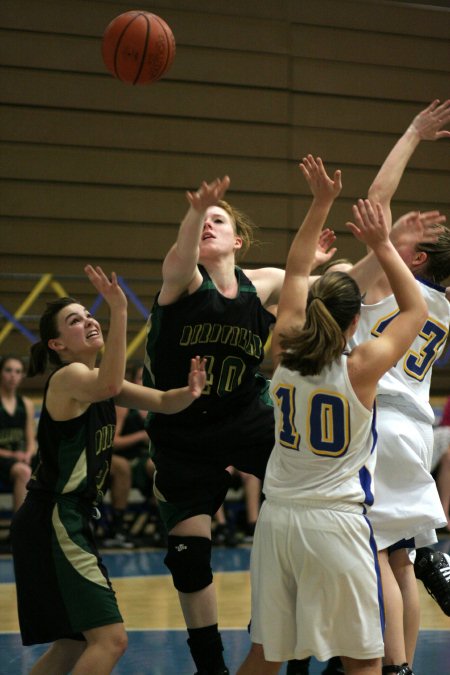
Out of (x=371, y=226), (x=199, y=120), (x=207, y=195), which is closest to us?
(x=371, y=226)

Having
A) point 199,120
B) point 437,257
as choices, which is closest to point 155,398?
point 437,257

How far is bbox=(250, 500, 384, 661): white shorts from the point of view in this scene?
11.1 feet

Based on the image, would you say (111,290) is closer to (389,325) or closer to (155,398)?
(155,398)

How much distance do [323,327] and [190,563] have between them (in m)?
1.37

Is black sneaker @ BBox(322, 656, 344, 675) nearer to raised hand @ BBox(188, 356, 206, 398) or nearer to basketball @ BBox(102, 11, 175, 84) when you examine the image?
raised hand @ BBox(188, 356, 206, 398)

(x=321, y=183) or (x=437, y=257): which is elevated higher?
(x=321, y=183)

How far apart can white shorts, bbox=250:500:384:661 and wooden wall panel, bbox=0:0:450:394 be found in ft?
24.9

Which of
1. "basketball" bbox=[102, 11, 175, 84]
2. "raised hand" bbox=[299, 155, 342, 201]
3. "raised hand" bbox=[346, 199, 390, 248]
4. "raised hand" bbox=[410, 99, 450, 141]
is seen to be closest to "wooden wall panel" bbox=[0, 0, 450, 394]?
"basketball" bbox=[102, 11, 175, 84]

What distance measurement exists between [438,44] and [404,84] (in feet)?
2.21

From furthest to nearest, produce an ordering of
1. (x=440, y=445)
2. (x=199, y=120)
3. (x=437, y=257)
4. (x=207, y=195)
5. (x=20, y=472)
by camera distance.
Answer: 1. (x=199, y=120)
2. (x=440, y=445)
3. (x=20, y=472)
4. (x=437, y=257)
5. (x=207, y=195)

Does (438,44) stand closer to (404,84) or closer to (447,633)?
(404,84)

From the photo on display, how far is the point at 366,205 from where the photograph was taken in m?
3.66

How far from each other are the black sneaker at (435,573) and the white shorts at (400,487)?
15.8 inches

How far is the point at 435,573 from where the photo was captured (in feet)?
15.3
